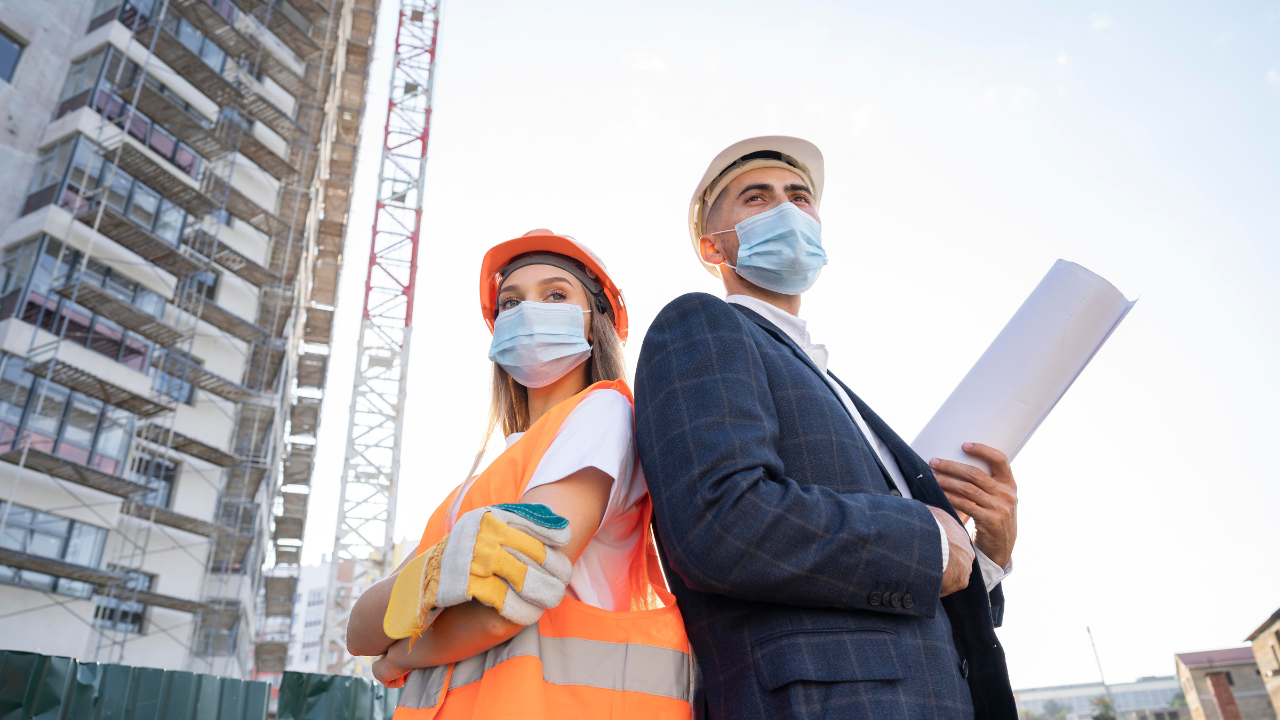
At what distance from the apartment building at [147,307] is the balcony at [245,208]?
59 millimetres

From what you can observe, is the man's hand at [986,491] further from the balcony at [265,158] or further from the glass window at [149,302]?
the balcony at [265,158]

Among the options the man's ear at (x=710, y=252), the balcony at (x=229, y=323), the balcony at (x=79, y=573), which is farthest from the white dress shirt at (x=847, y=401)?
the balcony at (x=229, y=323)

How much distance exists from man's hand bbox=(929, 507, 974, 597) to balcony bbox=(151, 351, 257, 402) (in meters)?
22.7

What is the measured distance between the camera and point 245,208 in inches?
956

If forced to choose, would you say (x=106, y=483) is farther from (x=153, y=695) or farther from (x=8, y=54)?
(x=153, y=695)

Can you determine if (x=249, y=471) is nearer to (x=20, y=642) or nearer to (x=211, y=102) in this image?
(x=20, y=642)

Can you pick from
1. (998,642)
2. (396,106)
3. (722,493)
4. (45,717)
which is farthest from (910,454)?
(396,106)

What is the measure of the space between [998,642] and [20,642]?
20.1 m

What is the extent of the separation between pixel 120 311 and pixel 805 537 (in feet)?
70.8

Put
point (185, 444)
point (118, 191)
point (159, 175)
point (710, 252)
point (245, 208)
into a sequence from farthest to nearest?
point (245, 208), point (185, 444), point (159, 175), point (118, 191), point (710, 252)

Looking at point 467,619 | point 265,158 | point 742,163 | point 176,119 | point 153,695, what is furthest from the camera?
point 265,158

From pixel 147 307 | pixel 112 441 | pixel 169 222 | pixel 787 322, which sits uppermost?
pixel 169 222

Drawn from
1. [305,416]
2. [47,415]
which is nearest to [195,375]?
[47,415]

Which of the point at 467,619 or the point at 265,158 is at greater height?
the point at 265,158
